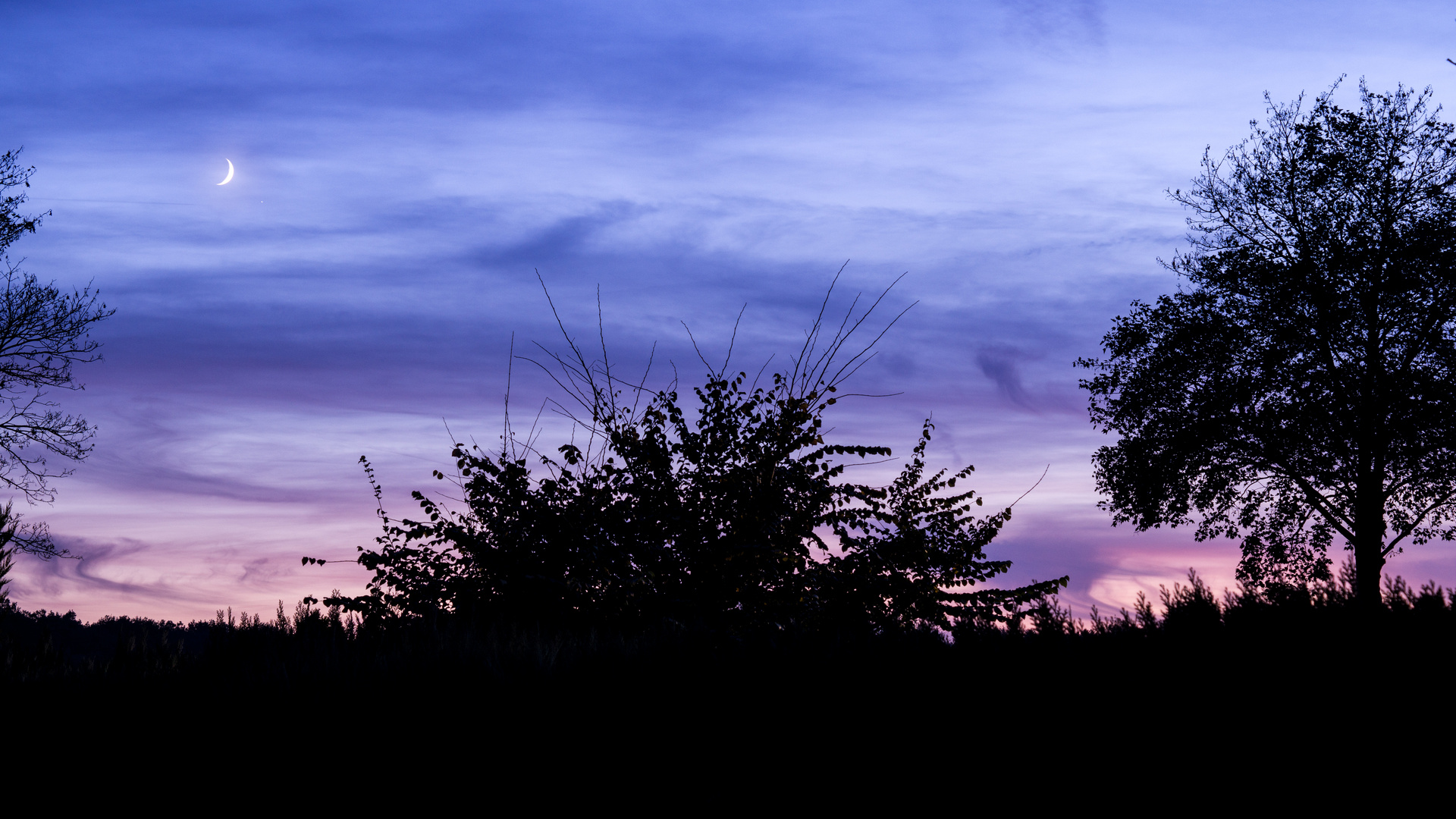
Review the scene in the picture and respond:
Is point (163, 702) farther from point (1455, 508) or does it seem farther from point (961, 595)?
point (1455, 508)

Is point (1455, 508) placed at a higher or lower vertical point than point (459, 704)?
higher

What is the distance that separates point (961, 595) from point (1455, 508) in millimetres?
13468

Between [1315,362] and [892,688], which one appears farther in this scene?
[1315,362]

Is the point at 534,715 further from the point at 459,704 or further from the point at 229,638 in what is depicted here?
the point at 229,638

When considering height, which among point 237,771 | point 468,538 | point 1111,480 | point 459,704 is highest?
point 1111,480

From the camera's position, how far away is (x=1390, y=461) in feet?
70.5

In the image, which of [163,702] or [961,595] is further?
[961,595]

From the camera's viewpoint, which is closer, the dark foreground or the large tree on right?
the dark foreground

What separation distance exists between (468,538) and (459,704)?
9763 millimetres

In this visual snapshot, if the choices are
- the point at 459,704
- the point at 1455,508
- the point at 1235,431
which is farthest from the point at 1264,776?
the point at 1455,508

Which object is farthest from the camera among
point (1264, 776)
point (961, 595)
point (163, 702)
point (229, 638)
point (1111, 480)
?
point (1111, 480)

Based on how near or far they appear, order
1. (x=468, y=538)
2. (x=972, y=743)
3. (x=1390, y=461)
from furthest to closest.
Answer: (x=1390, y=461)
(x=468, y=538)
(x=972, y=743)

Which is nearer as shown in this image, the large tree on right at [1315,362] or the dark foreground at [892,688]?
the dark foreground at [892,688]

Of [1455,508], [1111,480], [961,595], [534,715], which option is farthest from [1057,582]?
[534,715]
